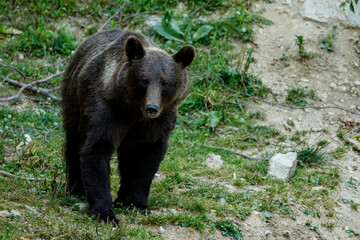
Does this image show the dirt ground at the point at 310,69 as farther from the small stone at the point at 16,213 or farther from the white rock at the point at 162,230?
the small stone at the point at 16,213

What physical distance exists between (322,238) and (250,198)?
3.35 feet

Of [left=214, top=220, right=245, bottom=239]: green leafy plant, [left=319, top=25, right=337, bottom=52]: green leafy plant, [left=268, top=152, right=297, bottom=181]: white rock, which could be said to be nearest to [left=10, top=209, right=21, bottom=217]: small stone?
[left=214, top=220, right=245, bottom=239]: green leafy plant

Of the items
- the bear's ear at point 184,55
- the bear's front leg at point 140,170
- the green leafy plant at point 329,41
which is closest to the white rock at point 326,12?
the green leafy plant at point 329,41

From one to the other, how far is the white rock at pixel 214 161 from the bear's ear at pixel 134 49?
10.0 ft

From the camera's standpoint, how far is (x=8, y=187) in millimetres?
5680

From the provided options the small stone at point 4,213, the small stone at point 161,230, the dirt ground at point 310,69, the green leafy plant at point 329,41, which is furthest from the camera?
the green leafy plant at point 329,41

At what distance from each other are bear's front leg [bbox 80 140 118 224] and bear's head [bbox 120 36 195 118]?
2.23 ft

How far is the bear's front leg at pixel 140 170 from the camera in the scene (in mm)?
5902

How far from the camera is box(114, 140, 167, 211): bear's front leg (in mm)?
5902

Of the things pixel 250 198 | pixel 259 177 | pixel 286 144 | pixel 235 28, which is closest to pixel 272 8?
pixel 235 28

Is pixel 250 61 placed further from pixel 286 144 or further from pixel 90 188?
pixel 90 188

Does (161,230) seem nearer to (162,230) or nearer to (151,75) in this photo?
(162,230)

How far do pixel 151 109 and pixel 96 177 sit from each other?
1.03m

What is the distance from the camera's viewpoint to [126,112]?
5.55 meters
